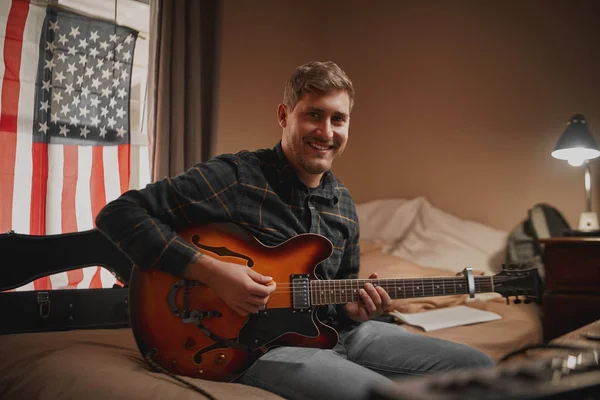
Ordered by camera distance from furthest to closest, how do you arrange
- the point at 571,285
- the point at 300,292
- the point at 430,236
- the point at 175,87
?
the point at 430,236
the point at 175,87
the point at 571,285
the point at 300,292

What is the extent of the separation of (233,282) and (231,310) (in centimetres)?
9

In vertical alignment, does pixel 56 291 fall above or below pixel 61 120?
below

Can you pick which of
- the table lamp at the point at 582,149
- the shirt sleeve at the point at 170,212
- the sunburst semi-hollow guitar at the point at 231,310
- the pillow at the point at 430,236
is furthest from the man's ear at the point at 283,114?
the table lamp at the point at 582,149

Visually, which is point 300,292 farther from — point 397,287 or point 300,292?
point 397,287

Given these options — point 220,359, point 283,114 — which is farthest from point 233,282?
point 283,114

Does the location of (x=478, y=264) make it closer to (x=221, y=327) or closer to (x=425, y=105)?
(x=425, y=105)

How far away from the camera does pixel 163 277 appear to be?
1.13m

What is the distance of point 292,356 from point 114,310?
0.85 metres

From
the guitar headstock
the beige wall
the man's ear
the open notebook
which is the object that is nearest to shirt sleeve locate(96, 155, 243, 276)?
the man's ear

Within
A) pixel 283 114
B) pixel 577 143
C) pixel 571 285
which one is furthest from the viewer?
pixel 577 143

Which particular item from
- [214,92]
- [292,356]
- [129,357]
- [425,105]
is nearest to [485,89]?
[425,105]

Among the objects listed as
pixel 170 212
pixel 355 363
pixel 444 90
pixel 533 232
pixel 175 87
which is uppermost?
pixel 444 90

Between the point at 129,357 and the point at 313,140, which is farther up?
the point at 313,140

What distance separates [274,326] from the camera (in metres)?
1.18
